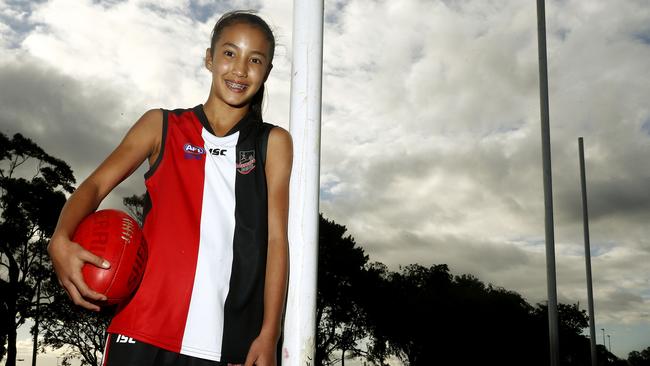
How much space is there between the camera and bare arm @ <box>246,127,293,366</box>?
77.2 inches

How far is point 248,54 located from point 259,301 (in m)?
0.98

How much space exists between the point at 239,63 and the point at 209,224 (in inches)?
26.1

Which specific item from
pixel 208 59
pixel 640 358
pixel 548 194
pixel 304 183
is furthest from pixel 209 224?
pixel 640 358

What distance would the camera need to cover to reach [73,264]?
1781 millimetres

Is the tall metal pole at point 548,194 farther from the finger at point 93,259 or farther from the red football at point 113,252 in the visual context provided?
the finger at point 93,259

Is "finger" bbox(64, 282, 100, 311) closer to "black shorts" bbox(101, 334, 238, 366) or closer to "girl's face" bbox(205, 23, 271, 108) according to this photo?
"black shorts" bbox(101, 334, 238, 366)

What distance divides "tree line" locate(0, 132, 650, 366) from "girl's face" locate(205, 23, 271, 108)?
23.0 metres

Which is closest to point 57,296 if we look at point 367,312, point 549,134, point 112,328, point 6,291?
point 6,291

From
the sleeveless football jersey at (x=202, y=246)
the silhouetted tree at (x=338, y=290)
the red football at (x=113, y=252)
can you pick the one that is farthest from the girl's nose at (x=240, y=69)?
the silhouetted tree at (x=338, y=290)

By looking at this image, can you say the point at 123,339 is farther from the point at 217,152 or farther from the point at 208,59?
the point at 208,59

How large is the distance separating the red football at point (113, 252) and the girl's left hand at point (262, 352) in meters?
0.46

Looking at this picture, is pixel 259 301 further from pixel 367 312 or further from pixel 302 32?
pixel 367 312

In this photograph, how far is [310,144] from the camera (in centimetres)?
202

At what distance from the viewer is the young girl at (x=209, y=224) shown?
1.93 metres
